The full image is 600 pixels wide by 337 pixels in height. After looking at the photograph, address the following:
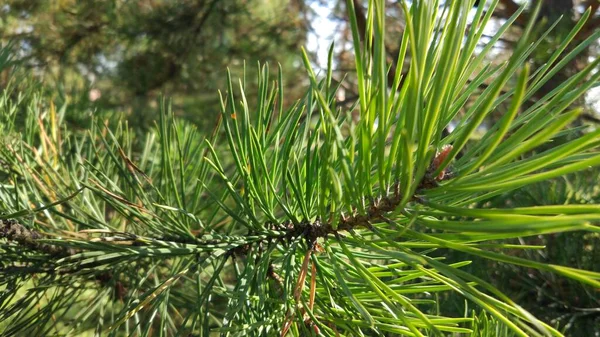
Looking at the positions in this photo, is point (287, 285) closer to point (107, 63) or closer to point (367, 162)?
point (367, 162)

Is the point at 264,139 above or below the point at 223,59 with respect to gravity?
above

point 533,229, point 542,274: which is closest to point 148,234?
point 533,229

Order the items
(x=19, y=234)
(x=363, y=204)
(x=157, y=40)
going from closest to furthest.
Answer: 1. (x=363, y=204)
2. (x=19, y=234)
3. (x=157, y=40)

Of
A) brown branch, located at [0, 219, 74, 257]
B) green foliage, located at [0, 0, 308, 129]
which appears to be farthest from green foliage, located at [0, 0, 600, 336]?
green foliage, located at [0, 0, 308, 129]

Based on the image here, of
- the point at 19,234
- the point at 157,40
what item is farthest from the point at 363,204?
the point at 157,40

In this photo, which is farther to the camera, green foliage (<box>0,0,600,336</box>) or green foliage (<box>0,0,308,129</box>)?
green foliage (<box>0,0,308,129</box>)

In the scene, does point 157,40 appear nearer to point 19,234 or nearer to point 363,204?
point 19,234

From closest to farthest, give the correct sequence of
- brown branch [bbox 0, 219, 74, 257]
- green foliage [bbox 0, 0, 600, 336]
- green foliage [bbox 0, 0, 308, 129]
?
green foliage [bbox 0, 0, 600, 336]
brown branch [bbox 0, 219, 74, 257]
green foliage [bbox 0, 0, 308, 129]

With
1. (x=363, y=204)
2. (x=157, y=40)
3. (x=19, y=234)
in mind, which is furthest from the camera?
(x=157, y=40)

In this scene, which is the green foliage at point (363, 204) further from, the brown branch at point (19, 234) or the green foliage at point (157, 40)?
the green foliage at point (157, 40)

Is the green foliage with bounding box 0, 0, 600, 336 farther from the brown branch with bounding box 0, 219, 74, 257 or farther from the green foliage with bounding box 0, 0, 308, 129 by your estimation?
Result: the green foliage with bounding box 0, 0, 308, 129

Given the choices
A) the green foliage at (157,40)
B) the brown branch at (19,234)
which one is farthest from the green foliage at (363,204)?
the green foliage at (157,40)
